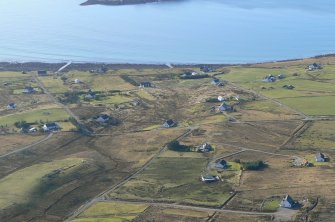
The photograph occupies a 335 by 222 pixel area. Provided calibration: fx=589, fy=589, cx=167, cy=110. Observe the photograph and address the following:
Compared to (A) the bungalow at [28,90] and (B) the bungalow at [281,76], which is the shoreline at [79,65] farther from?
(A) the bungalow at [28,90]

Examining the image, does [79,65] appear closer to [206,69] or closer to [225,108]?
[206,69]

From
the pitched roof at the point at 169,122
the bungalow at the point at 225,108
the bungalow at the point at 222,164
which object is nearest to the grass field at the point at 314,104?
the bungalow at the point at 225,108

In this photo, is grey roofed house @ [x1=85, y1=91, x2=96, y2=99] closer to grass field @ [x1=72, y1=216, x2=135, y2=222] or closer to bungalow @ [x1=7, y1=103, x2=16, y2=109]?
bungalow @ [x1=7, y1=103, x2=16, y2=109]

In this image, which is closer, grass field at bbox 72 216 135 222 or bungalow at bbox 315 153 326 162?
grass field at bbox 72 216 135 222

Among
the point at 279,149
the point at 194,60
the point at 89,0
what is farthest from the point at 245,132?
the point at 89,0

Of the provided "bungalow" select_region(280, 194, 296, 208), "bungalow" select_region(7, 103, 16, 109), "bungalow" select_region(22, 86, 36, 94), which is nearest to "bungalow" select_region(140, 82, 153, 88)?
"bungalow" select_region(22, 86, 36, 94)

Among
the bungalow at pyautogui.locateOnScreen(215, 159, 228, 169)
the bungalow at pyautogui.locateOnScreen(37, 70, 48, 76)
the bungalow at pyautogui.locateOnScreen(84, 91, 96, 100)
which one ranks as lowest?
the bungalow at pyautogui.locateOnScreen(215, 159, 228, 169)
